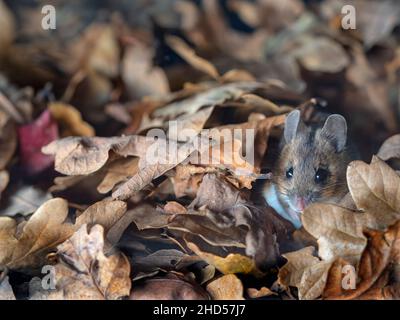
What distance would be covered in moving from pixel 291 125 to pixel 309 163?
221 millimetres

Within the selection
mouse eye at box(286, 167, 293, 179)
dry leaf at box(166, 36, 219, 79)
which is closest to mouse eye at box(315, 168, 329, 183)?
mouse eye at box(286, 167, 293, 179)

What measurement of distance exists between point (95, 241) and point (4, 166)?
3.46 ft

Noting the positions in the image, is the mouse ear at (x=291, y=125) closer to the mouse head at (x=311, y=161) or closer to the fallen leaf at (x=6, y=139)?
the mouse head at (x=311, y=161)

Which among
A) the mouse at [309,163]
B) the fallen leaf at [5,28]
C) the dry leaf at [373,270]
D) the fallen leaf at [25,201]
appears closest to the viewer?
the dry leaf at [373,270]

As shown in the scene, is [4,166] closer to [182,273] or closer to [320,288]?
[182,273]

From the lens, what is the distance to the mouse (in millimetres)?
2609

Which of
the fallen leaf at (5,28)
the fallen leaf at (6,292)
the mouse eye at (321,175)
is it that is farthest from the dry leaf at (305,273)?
the fallen leaf at (5,28)

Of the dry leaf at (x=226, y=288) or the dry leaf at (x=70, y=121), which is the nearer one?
the dry leaf at (x=226, y=288)

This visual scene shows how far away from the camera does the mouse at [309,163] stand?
2609mm

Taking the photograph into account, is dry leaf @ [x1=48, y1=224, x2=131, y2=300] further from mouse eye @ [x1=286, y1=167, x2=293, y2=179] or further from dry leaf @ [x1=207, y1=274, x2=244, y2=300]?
mouse eye @ [x1=286, y1=167, x2=293, y2=179]

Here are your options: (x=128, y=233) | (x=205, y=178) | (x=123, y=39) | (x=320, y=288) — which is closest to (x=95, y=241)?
(x=128, y=233)

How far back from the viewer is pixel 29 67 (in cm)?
366

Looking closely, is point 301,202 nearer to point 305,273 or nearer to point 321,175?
point 321,175

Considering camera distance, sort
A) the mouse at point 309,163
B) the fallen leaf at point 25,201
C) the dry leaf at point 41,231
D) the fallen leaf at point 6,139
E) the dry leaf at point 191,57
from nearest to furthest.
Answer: the dry leaf at point 41,231 → the fallen leaf at point 25,201 → the mouse at point 309,163 → the fallen leaf at point 6,139 → the dry leaf at point 191,57
